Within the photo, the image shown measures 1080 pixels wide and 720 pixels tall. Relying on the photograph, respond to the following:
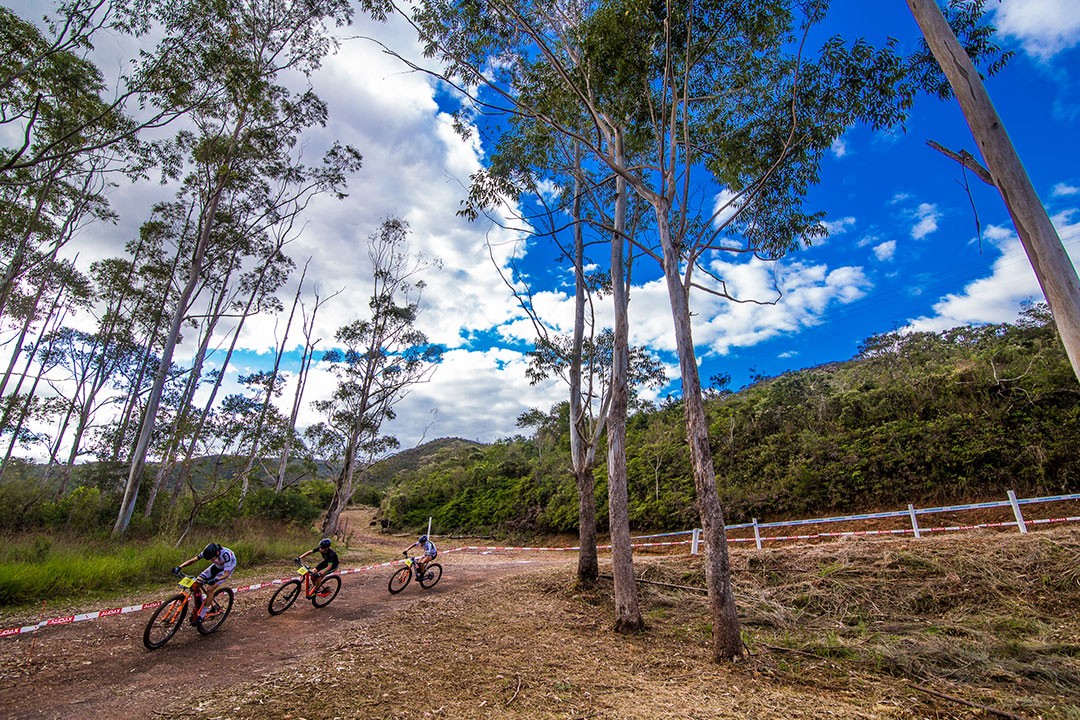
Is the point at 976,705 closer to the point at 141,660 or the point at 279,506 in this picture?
the point at 141,660

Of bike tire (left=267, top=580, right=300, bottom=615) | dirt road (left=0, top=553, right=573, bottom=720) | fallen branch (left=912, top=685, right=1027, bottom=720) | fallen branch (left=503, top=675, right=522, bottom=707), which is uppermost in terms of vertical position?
bike tire (left=267, top=580, right=300, bottom=615)


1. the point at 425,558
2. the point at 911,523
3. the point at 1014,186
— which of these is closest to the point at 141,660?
the point at 425,558

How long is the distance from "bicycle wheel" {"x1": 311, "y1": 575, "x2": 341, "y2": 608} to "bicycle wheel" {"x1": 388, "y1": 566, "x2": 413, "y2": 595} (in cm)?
143

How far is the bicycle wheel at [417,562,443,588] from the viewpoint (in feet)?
32.8

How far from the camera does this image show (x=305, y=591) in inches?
303

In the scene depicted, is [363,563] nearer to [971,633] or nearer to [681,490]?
[681,490]

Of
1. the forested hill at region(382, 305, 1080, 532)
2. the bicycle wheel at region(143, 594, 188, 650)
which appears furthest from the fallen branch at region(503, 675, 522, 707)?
the forested hill at region(382, 305, 1080, 532)

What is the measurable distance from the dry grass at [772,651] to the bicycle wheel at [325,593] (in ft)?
4.72

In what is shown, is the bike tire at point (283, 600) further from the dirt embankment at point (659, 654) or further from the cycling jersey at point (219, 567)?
the cycling jersey at point (219, 567)

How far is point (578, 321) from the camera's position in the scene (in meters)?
10.7

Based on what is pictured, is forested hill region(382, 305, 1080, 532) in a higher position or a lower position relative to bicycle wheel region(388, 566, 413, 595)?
higher

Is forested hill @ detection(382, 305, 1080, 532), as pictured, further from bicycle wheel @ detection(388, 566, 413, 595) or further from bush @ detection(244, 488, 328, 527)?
bicycle wheel @ detection(388, 566, 413, 595)

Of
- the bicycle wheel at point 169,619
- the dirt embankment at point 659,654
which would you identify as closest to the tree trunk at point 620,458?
the dirt embankment at point 659,654

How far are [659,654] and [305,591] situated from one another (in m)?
5.76
